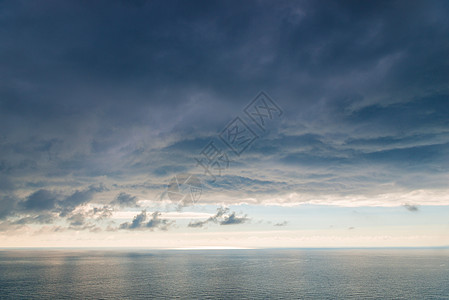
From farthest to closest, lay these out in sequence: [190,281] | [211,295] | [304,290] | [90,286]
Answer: [190,281]
[90,286]
[304,290]
[211,295]

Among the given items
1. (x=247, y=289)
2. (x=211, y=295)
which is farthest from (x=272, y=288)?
(x=211, y=295)

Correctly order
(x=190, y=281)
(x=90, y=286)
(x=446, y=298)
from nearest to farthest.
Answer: (x=446, y=298)
(x=90, y=286)
(x=190, y=281)

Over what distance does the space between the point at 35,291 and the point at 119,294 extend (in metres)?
50.8

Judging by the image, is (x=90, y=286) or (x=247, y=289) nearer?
(x=247, y=289)

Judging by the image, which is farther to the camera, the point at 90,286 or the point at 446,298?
the point at 90,286

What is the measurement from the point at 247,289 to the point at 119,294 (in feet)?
221

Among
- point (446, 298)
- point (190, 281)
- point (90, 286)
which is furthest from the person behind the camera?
point (190, 281)

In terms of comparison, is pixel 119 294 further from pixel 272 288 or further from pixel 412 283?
pixel 412 283

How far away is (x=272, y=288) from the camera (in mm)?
155125

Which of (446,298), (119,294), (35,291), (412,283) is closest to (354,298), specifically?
(446,298)

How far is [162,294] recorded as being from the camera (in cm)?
14038

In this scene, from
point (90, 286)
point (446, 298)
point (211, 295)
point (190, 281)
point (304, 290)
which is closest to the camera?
point (446, 298)

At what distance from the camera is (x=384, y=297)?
13225cm

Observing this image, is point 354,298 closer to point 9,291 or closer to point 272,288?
point 272,288
